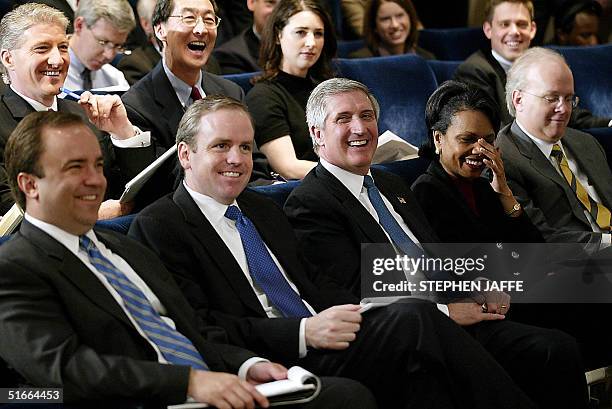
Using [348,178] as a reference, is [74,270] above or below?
below

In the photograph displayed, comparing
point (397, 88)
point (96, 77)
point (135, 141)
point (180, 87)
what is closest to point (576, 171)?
point (397, 88)

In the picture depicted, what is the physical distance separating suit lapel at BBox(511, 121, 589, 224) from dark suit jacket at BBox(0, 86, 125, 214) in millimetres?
1256

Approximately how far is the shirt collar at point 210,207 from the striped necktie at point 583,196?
55.0 inches

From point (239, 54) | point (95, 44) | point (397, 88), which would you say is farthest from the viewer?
point (239, 54)

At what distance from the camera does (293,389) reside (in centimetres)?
210

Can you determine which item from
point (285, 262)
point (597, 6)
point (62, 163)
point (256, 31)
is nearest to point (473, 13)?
point (597, 6)

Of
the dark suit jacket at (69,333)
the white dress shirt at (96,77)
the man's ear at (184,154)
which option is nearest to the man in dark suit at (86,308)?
the dark suit jacket at (69,333)

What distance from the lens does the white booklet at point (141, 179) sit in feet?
8.76

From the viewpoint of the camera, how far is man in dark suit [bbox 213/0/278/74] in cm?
453

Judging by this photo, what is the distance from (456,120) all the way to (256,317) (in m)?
0.98

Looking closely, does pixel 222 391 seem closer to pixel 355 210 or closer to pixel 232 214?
pixel 232 214

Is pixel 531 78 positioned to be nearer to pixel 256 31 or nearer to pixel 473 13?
pixel 256 31

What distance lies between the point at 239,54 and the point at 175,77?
1.11 meters

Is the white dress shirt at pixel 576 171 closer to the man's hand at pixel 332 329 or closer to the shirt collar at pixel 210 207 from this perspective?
the man's hand at pixel 332 329
